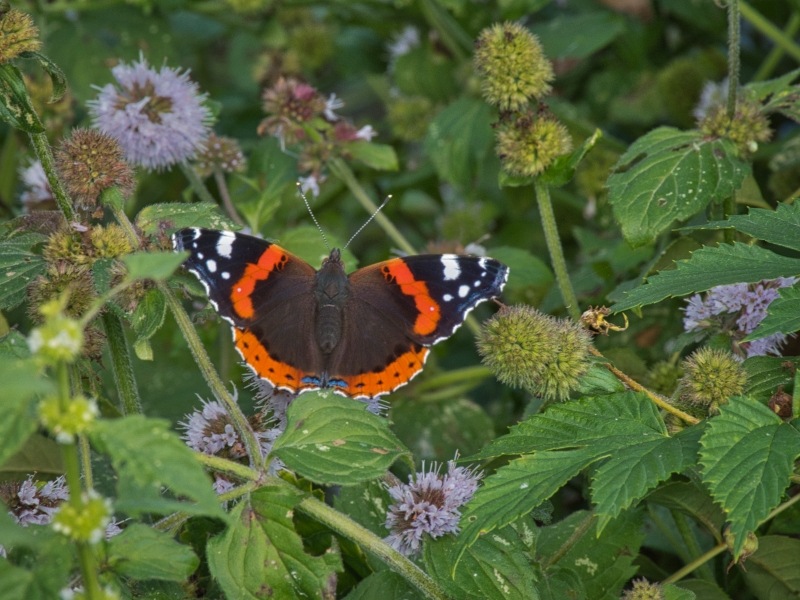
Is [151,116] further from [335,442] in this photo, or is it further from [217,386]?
[335,442]

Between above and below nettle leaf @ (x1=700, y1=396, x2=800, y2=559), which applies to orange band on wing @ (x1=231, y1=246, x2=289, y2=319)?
above

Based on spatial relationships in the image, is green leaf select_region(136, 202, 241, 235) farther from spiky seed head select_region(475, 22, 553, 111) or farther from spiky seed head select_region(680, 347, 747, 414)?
spiky seed head select_region(680, 347, 747, 414)

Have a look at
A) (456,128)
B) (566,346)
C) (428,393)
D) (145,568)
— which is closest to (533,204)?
(456,128)

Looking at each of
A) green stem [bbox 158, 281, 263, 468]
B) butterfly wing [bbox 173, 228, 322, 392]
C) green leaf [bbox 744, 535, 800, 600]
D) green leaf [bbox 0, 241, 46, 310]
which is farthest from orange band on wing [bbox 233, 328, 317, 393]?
green leaf [bbox 744, 535, 800, 600]

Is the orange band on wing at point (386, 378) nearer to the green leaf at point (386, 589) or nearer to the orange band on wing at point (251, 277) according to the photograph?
the orange band on wing at point (251, 277)

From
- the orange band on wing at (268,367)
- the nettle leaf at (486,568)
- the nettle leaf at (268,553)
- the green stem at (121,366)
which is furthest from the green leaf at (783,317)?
the green stem at (121,366)

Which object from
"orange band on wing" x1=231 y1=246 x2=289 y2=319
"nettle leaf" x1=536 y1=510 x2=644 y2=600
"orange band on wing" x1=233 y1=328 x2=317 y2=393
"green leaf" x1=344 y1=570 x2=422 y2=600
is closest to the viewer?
"green leaf" x1=344 y1=570 x2=422 y2=600

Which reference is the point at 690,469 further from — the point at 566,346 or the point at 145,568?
the point at 145,568
